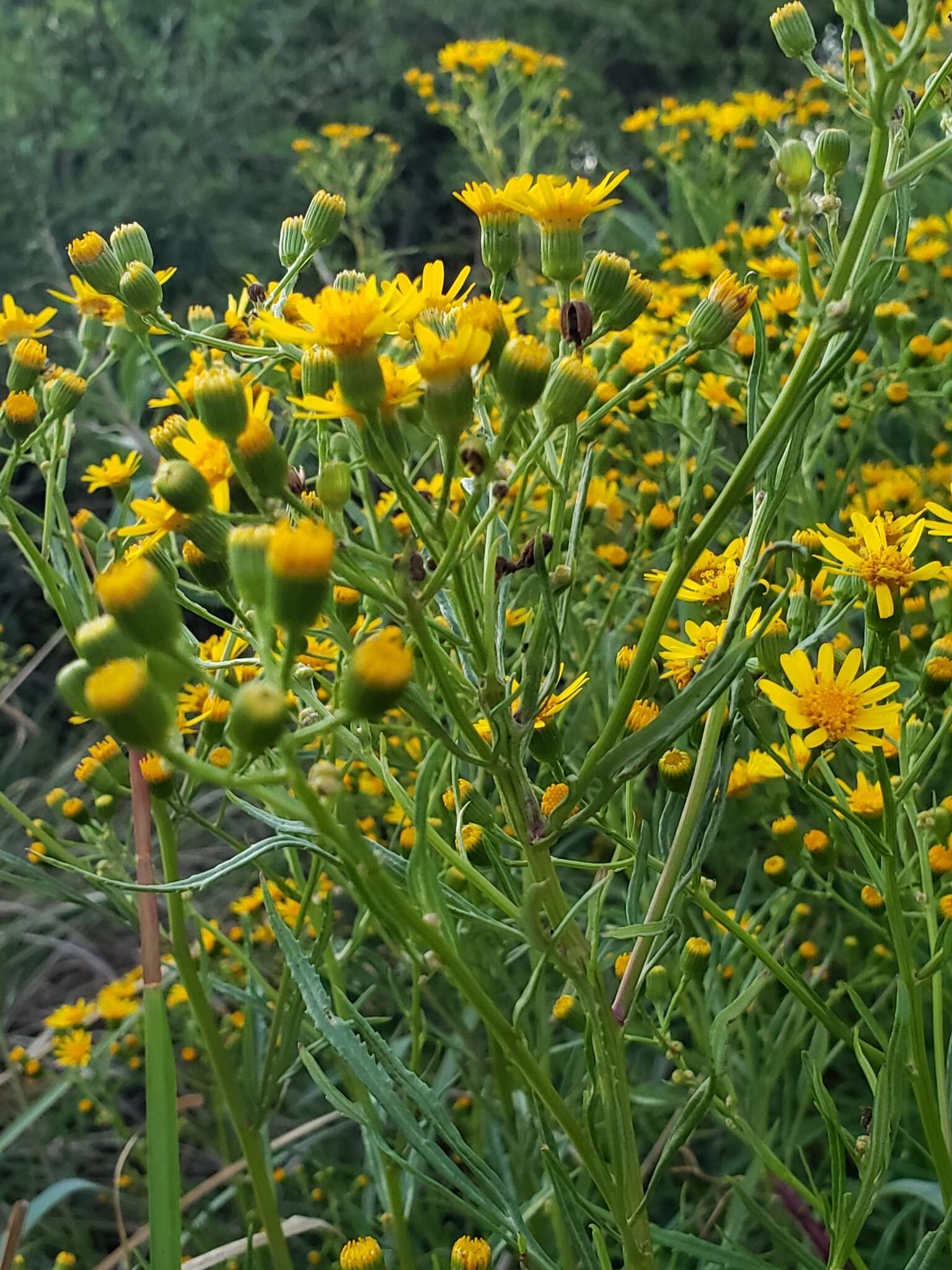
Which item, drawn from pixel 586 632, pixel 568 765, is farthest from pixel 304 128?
pixel 568 765

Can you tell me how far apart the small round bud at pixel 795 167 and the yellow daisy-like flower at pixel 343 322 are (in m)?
0.31

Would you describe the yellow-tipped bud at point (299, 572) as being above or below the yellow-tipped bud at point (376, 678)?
above

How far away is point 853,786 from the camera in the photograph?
4.52ft

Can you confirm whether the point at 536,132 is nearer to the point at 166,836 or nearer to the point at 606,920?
the point at 606,920

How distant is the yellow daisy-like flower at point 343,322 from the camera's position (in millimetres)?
580

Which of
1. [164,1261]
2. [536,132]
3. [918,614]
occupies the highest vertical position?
[536,132]

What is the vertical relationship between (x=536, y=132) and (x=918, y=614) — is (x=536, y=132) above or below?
above

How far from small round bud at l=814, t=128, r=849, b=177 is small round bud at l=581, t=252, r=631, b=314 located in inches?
7.5

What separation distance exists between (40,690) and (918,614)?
8.14 ft

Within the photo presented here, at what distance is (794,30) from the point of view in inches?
34.9

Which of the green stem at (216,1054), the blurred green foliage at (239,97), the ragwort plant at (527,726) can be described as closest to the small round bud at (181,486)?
the ragwort plant at (527,726)

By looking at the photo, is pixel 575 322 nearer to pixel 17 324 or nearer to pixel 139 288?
pixel 139 288

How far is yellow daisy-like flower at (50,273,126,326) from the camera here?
47.2 inches

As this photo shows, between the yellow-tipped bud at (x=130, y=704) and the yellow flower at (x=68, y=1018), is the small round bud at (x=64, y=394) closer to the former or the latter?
the yellow-tipped bud at (x=130, y=704)
